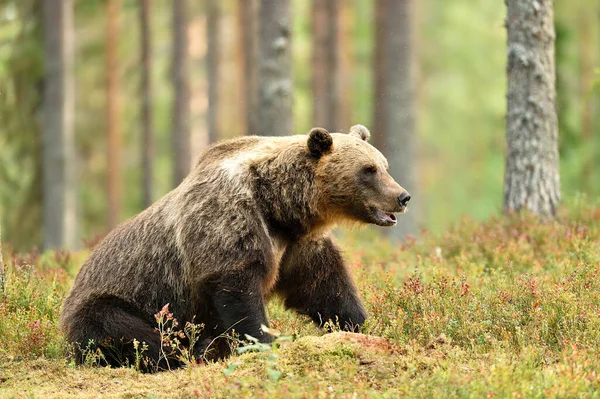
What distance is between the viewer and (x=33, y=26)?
72.4 ft

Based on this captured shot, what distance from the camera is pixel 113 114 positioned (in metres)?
26.5

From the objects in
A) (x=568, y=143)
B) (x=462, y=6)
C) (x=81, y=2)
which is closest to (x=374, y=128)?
(x=568, y=143)

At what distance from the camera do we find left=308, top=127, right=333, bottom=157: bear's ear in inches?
259

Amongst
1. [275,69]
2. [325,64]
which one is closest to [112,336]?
[275,69]

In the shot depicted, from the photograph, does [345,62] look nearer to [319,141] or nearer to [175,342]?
[319,141]

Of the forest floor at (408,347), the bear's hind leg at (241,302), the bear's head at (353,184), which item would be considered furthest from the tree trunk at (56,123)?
the bear's hind leg at (241,302)

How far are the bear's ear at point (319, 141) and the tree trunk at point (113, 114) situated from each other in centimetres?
2000

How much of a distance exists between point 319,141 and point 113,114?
20964 millimetres

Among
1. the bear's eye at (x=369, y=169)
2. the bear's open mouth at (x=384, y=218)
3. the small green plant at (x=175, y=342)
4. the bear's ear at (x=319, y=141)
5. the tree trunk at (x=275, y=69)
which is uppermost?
the tree trunk at (x=275, y=69)

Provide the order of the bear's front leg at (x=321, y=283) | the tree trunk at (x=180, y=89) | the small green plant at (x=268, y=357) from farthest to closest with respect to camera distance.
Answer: the tree trunk at (x=180, y=89)
the bear's front leg at (x=321, y=283)
the small green plant at (x=268, y=357)

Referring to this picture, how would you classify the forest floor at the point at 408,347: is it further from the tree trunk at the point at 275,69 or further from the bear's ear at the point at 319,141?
the tree trunk at the point at 275,69

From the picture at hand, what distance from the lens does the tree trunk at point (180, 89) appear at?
83.0 feet

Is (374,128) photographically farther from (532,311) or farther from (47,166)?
(532,311)

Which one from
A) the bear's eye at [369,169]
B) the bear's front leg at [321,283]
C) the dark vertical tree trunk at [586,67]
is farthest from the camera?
the dark vertical tree trunk at [586,67]
